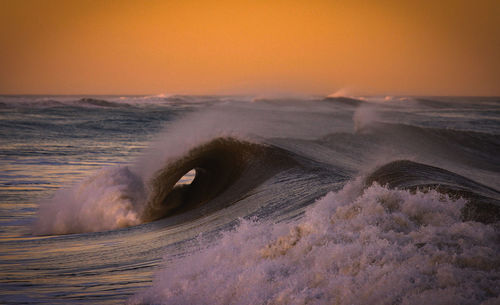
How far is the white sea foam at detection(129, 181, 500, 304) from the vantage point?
2537 mm

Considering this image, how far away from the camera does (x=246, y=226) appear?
4086mm

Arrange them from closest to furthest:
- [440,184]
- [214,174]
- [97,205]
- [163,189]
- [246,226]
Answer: [246,226] → [440,184] → [97,205] → [163,189] → [214,174]

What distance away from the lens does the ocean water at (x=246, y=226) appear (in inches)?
109

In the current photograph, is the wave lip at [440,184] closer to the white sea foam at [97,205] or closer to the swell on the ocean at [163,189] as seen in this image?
the swell on the ocean at [163,189]

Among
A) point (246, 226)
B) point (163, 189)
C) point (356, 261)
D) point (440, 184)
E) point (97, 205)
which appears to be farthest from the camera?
point (163, 189)

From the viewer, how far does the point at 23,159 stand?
40.3 feet

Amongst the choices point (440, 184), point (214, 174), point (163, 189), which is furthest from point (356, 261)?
point (214, 174)

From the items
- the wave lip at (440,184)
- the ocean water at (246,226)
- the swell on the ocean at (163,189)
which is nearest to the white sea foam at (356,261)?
the ocean water at (246,226)

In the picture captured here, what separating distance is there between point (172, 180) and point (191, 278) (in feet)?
14.5

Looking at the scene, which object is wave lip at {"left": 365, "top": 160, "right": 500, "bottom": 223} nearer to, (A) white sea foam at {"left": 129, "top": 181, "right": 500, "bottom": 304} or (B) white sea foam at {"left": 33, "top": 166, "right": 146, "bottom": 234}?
(A) white sea foam at {"left": 129, "top": 181, "right": 500, "bottom": 304}

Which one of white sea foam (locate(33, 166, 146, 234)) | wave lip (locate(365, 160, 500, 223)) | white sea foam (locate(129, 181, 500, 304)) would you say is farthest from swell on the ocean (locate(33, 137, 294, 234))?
white sea foam (locate(129, 181, 500, 304))

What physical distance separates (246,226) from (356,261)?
54.9 inches

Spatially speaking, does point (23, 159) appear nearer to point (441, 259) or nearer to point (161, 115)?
point (441, 259)

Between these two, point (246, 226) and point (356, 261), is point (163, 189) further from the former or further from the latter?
point (356, 261)
